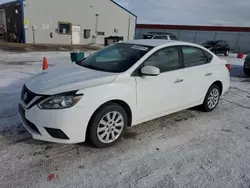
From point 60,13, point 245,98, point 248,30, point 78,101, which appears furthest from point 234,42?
point 78,101

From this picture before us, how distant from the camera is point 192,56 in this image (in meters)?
4.39

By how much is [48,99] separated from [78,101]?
391 millimetres

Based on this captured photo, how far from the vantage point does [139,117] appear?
3547 mm

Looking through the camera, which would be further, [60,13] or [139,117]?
[60,13]

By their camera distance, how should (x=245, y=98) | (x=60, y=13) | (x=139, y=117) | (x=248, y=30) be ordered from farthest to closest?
(x=248, y=30)
(x=60, y=13)
(x=245, y=98)
(x=139, y=117)

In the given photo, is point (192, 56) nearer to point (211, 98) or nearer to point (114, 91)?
point (211, 98)

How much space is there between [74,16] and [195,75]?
74.8 feet

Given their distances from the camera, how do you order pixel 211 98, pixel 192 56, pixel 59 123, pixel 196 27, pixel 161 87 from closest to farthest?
pixel 59 123, pixel 161 87, pixel 192 56, pixel 211 98, pixel 196 27

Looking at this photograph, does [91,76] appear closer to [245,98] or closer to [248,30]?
[245,98]

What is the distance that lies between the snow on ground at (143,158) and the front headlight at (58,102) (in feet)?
2.42

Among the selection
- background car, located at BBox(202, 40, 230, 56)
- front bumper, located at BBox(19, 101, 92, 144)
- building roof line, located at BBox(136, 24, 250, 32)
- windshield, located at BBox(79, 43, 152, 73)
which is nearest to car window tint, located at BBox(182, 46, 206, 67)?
windshield, located at BBox(79, 43, 152, 73)

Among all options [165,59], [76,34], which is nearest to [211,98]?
[165,59]

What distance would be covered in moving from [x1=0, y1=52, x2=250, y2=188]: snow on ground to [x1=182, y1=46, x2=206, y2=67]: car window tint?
46.7 inches

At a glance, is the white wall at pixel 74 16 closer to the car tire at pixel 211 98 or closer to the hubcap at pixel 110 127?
the car tire at pixel 211 98
